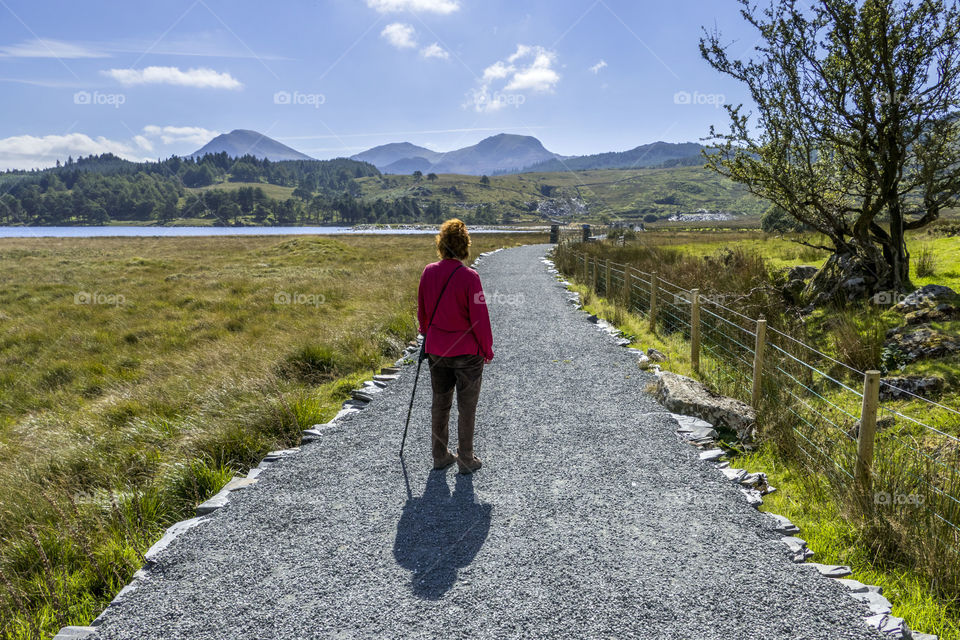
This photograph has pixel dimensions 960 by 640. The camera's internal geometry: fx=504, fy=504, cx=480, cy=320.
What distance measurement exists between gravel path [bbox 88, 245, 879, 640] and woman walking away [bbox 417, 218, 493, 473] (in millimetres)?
936

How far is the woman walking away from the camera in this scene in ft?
14.7

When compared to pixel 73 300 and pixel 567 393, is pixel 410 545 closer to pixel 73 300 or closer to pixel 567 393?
pixel 567 393

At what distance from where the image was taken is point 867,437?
3770 millimetres

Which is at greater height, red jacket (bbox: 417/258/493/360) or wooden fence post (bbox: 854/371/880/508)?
red jacket (bbox: 417/258/493/360)

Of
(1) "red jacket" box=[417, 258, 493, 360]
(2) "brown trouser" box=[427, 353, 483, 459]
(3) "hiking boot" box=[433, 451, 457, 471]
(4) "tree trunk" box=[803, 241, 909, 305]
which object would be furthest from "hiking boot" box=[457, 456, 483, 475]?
(4) "tree trunk" box=[803, 241, 909, 305]

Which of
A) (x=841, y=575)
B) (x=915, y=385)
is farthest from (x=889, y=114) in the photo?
(x=841, y=575)

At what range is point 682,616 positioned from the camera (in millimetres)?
2900

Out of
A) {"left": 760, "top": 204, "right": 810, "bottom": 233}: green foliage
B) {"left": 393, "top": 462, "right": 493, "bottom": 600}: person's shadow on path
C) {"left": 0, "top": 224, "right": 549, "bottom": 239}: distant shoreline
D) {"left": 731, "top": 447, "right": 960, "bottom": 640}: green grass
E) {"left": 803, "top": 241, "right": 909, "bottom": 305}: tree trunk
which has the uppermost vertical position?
{"left": 0, "top": 224, "right": 549, "bottom": 239}: distant shoreline

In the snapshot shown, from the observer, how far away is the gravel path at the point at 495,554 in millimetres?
2902

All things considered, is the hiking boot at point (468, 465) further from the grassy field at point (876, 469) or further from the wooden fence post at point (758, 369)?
the wooden fence post at point (758, 369)

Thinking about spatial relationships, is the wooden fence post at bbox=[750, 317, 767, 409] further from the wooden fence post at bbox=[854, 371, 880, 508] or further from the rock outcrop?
the wooden fence post at bbox=[854, 371, 880, 508]

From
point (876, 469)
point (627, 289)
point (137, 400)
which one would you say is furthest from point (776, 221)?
point (137, 400)

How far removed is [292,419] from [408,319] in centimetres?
561

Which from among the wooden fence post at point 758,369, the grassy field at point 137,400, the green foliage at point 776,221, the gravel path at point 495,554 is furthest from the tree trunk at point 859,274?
the green foliage at point 776,221
